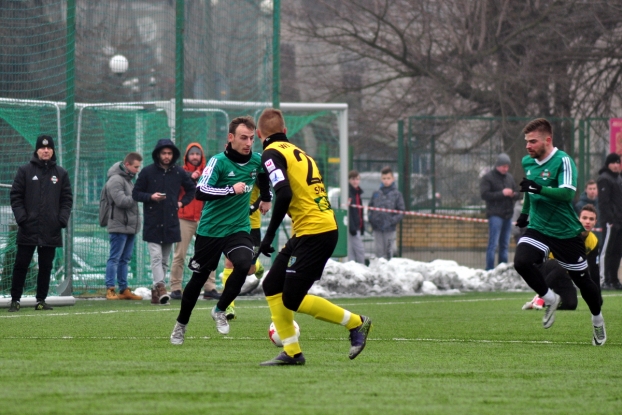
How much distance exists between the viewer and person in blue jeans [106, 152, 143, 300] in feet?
49.8

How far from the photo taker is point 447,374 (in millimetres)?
7148

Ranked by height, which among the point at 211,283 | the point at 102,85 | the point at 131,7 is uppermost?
the point at 131,7

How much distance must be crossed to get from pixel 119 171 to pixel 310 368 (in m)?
8.55

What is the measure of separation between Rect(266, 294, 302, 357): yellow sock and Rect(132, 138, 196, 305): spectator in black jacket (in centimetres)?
683

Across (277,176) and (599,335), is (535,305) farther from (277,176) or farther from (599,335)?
(277,176)

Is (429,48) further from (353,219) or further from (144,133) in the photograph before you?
(144,133)

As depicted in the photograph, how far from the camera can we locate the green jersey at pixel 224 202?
30.3 ft

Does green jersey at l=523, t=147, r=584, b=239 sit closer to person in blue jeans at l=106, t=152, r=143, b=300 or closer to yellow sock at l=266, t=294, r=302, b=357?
yellow sock at l=266, t=294, r=302, b=357

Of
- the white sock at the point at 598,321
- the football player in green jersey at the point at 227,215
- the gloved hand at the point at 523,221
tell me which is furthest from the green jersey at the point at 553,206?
the football player in green jersey at the point at 227,215

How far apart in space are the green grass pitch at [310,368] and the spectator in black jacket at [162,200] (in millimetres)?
2204

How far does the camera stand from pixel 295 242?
25.5 feet

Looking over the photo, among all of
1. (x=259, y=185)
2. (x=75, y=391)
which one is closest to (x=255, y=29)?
(x=259, y=185)

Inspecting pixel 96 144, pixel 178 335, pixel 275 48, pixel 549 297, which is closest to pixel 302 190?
pixel 178 335

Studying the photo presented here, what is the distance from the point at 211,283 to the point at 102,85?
3.19 m
